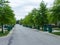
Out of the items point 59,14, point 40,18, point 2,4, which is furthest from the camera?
point 40,18

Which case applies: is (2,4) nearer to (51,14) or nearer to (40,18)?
(51,14)

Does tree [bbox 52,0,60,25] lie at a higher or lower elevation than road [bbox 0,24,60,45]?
higher

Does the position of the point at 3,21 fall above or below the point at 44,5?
below

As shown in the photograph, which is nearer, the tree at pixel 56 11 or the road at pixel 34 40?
the road at pixel 34 40

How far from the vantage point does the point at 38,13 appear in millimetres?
61625

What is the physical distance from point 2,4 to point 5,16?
8.97 feet

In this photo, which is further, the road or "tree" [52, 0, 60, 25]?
"tree" [52, 0, 60, 25]

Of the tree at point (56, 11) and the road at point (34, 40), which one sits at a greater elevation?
the tree at point (56, 11)

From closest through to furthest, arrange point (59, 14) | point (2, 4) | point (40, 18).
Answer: point (59, 14)
point (2, 4)
point (40, 18)

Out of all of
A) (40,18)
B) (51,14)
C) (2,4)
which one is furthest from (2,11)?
(40,18)

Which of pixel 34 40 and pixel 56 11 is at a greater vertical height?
pixel 56 11

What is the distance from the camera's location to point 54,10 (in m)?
35.4

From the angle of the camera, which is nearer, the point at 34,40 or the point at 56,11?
the point at 34,40

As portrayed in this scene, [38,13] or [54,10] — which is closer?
[54,10]
